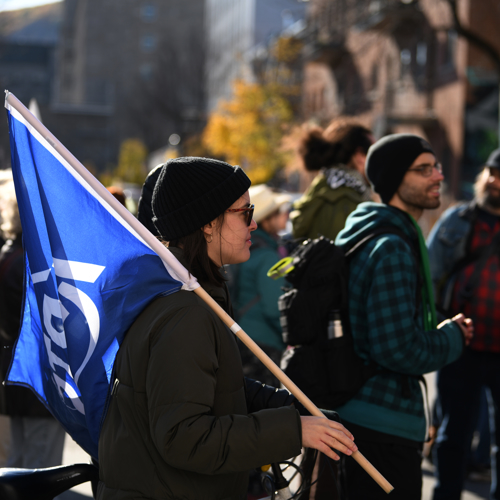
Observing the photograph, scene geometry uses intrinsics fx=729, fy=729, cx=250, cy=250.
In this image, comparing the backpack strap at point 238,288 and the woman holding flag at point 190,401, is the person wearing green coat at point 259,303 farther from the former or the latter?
the woman holding flag at point 190,401

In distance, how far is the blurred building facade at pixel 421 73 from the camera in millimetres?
21219

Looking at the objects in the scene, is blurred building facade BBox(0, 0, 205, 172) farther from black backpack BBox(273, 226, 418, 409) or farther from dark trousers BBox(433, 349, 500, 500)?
black backpack BBox(273, 226, 418, 409)

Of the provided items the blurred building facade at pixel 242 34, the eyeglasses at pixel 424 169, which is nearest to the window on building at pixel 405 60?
the eyeglasses at pixel 424 169

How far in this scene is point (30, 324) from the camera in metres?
2.54

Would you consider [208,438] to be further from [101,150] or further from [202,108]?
[101,150]

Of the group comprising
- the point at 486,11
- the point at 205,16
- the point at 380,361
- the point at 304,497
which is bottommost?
the point at 304,497

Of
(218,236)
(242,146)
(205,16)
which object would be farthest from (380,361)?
(205,16)

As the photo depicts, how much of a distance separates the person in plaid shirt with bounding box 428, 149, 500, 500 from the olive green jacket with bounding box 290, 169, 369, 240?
0.69 metres

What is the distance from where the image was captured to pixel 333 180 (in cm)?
425

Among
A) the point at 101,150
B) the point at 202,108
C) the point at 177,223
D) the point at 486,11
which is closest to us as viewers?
the point at 177,223

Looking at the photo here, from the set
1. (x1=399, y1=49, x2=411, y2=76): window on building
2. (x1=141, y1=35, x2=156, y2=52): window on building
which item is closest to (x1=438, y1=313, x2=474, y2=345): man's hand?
(x1=399, y1=49, x2=411, y2=76): window on building

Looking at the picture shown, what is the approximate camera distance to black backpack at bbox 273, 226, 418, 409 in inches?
121

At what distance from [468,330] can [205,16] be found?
296 ft

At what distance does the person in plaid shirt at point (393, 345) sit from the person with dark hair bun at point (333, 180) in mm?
963
